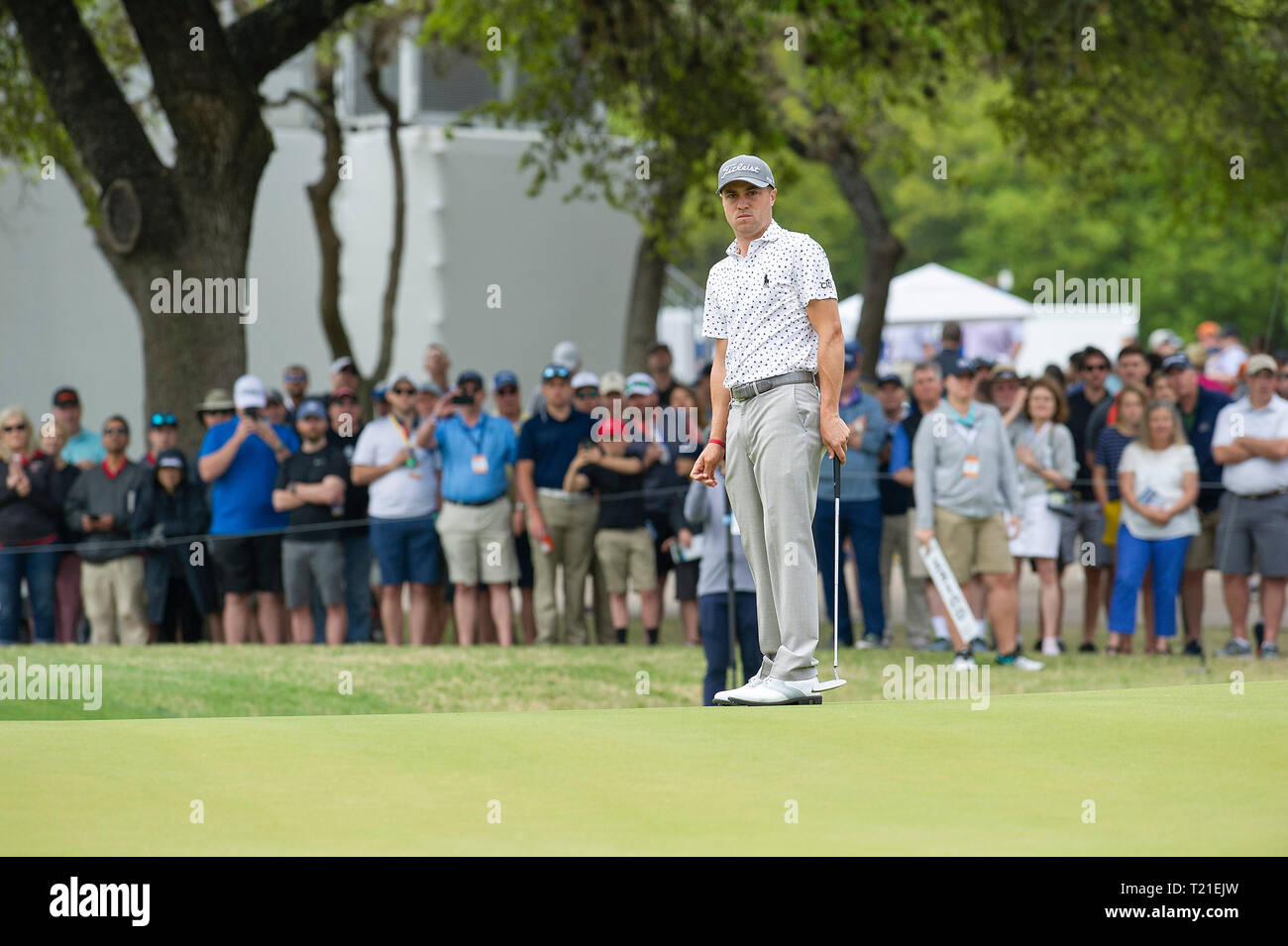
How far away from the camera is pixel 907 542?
49.5 ft

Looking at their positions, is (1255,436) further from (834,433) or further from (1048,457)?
(834,433)

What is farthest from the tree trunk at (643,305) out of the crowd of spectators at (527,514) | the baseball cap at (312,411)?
the baseball cap at (312,411)

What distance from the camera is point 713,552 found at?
10.4 meters

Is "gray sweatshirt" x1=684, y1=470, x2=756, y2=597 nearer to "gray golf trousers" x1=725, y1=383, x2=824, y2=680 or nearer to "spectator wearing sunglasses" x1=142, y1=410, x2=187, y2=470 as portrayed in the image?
"gray golf trousers" x1=725, y1=383, x2=824, y2=680

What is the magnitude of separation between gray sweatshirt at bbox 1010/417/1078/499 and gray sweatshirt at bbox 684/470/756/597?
4518mm

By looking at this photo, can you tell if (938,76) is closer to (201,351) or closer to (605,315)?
(201,351)

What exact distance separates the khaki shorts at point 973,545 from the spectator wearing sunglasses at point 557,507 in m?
3.03

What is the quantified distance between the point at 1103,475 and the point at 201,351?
7.53 meters

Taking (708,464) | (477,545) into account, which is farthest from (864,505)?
(708,464)

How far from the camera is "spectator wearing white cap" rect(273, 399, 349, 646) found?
14516mm

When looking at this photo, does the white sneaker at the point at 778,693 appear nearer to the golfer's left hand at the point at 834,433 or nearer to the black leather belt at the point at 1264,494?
the golfer's left hand at the point at 834,433

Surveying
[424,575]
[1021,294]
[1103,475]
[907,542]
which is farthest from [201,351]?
[1021,294]

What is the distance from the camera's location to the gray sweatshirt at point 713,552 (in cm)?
1034

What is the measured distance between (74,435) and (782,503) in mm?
10713
